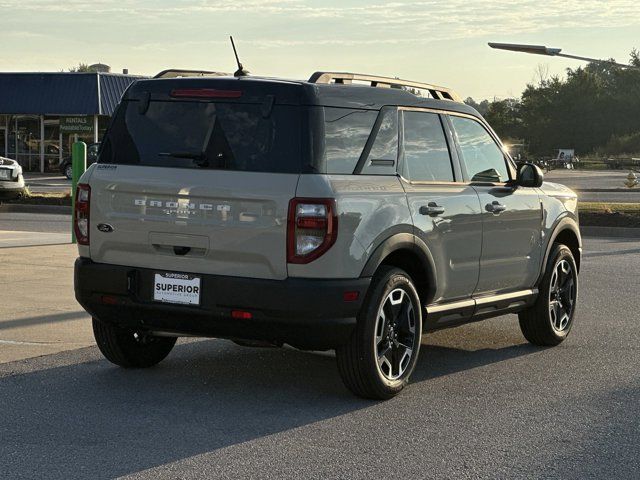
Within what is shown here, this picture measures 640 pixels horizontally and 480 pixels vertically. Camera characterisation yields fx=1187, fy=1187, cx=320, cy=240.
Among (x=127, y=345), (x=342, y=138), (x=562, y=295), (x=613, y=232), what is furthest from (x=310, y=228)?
(x=613, y=232)

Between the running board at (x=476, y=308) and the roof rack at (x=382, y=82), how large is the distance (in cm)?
149

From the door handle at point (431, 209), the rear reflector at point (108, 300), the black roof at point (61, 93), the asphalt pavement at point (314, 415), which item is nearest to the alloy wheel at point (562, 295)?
the asphalt pavement at point (314, 415)

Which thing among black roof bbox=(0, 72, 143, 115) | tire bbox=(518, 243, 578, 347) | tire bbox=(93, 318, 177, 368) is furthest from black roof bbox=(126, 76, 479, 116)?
black roof bbox=(0, 72, 143, 115)

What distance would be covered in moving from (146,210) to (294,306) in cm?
117

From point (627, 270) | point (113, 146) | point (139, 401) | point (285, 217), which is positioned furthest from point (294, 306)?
point (627, 270)

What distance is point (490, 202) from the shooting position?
859 cm

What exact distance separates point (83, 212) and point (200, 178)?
96 cm

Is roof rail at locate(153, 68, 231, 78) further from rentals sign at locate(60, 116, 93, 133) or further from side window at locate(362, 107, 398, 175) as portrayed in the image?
rentals sign at locate(60, 116, 93, 133)

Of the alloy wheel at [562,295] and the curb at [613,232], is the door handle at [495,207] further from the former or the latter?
the curb at [613,232]

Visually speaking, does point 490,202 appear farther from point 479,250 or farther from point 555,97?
point 555,97

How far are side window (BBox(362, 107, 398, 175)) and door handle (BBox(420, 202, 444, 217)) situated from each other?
33 centimetres

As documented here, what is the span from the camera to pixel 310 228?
686 centimetres

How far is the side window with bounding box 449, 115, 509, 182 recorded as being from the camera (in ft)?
28.1

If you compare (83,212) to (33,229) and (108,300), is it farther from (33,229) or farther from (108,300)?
(33,229)
